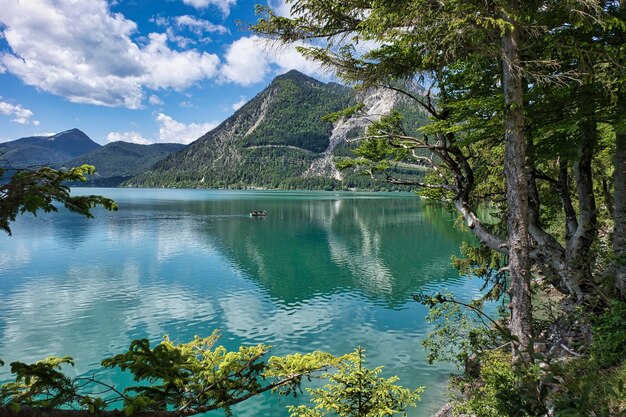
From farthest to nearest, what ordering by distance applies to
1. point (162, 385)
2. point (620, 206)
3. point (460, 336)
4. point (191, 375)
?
point (460, 336) → point (620, 206) → point (191, 375) → point (162, 385)

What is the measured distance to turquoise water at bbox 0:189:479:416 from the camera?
2041 cm

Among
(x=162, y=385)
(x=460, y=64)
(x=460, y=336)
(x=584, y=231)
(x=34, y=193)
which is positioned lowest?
(x=460, y=336)

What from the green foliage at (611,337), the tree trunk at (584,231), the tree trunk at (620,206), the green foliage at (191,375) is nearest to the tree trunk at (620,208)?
the tree trunk at (620,206)

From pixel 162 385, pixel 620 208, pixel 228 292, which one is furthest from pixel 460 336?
pixel 228 292

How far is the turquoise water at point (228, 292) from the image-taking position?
66.9 ft

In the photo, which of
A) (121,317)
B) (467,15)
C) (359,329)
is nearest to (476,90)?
(467,15)

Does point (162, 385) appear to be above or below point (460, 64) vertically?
below

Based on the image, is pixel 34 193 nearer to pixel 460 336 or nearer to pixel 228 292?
pixel 460 336

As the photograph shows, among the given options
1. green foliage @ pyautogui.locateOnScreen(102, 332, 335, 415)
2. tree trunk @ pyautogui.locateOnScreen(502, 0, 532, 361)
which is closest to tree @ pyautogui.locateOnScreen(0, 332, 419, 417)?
green foliage @ pyautogui.locateOnScreen(102, 332, 335, 415)

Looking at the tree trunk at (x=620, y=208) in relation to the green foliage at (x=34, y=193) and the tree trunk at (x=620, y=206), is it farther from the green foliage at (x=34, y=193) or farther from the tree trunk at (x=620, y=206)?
the green foliage at (x=34, y=193)

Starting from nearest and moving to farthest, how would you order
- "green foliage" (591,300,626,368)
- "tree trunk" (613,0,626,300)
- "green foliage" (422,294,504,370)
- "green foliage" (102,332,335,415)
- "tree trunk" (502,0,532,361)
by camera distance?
"green foliage" (102,332,335,415) < "green foliage" (591,300,626,368) < "tree trunk" (502,0,532,361) < "green foliage" (422,294,504,370) < "tree trunk" (613,0,626,300)

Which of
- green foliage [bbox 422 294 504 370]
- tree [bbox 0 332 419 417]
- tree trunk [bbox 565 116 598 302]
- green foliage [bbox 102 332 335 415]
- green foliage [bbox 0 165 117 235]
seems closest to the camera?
tree [bbox 0 332 419 417]

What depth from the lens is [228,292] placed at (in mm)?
31438

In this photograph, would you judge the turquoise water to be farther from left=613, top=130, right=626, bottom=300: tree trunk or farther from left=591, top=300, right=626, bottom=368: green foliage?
left=613, top=130, right=626, bottom=300: tree trunk
